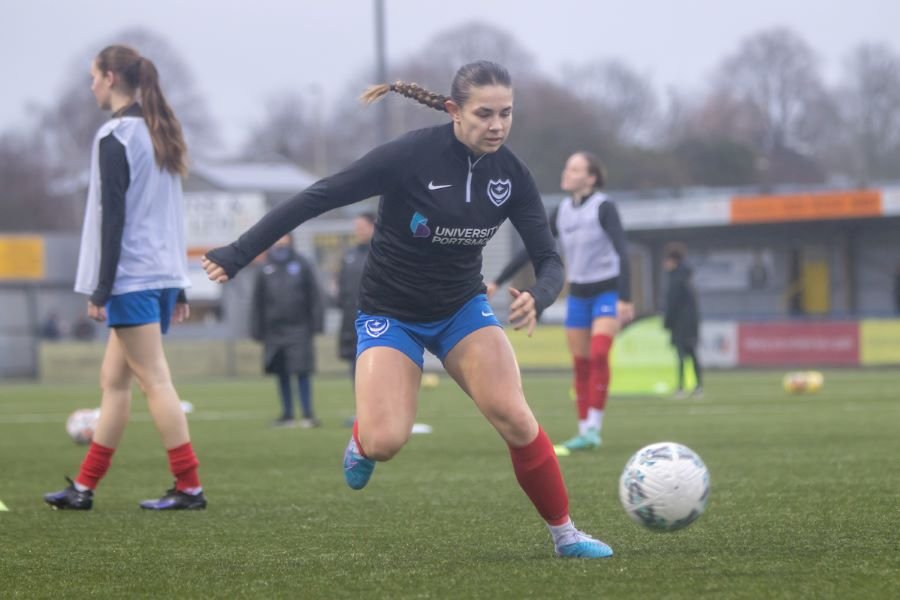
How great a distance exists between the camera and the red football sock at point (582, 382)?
1101cm

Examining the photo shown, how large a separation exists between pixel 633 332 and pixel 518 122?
39.9 meters

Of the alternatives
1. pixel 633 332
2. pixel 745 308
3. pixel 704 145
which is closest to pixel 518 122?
pixel 704 145

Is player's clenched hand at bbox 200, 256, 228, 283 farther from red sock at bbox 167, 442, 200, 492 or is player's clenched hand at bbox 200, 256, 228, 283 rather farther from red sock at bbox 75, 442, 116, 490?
red sock at bbox 75, 442, 116, 490

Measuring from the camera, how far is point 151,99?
24.1 feet

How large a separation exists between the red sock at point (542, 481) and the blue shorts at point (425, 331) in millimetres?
489

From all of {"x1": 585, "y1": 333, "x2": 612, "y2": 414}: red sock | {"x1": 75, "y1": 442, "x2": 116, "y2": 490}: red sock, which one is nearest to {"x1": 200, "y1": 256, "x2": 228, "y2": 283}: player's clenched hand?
{"x1": 75, "y1": 442, "x2": 116, "y2": 490}: red sock

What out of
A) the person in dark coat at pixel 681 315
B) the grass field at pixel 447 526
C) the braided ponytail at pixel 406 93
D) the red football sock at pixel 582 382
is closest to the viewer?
the grass field at pixel 447 526

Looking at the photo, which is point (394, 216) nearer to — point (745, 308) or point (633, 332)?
Answer: point (633, 332)

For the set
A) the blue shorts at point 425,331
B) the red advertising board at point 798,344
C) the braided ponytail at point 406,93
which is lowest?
the red advertising board at point 798,344

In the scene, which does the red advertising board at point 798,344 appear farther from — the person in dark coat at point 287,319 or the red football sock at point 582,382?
the red football sock at point 582,382

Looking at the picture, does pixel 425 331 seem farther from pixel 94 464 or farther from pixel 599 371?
pixel 599 371

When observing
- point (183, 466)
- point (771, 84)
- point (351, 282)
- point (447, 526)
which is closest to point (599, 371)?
point (183, 466)

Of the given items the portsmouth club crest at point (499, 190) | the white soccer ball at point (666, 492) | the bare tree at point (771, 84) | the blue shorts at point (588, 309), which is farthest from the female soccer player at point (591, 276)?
the bare tree at point (771, 84)

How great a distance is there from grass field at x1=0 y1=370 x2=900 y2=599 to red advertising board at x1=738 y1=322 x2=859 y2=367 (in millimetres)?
15765
